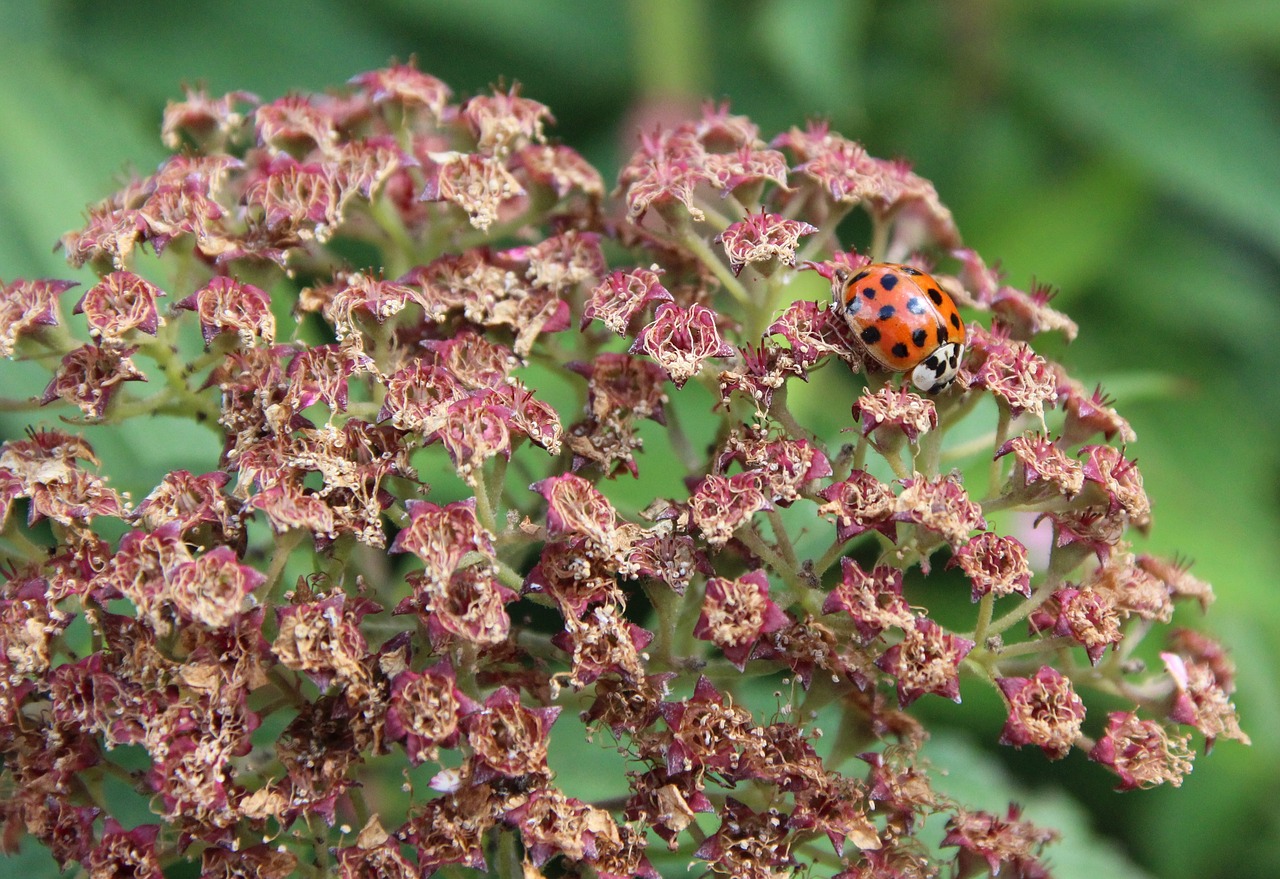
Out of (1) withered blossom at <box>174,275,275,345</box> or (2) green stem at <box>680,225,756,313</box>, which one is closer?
(1) withered blossom at <box>174,275,275,345</box>

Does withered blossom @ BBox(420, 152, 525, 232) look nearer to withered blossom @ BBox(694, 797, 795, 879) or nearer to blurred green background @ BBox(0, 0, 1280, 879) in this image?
withered blossom @ BBox(694, 797, 795, 879)

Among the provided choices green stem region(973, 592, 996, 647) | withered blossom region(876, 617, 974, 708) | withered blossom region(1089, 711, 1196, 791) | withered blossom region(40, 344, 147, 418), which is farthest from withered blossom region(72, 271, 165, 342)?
withered blossom region(1089, 711, 1196, 791)

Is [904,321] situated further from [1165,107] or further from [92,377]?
[1165,107]

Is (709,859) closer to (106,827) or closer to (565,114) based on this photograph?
(106,827)

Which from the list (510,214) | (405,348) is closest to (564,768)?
(405,348)

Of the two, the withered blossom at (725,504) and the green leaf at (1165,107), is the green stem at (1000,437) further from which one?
the green leaf at (1165,107)

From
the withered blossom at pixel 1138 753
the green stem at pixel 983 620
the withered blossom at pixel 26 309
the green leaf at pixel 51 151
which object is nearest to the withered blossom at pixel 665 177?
the green stem at pixel 983 620
